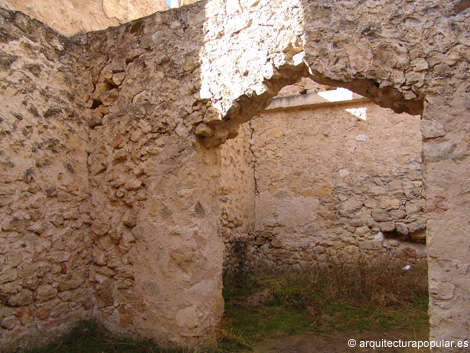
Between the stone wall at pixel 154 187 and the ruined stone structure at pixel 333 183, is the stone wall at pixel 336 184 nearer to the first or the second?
the ruined stone structure at pixel 333 183

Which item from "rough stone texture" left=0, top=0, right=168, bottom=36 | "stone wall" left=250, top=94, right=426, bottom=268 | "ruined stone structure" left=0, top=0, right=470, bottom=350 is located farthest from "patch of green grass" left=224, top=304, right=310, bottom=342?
"rough stone texture" left=0, top=0, right=168, bottom=36

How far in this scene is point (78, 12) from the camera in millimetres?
4289

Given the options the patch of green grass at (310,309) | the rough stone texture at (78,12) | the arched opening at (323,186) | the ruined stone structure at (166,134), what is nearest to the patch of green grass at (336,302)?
the patch of green grass at (310,309)

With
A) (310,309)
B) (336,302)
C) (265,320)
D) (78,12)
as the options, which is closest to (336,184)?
(336,302)

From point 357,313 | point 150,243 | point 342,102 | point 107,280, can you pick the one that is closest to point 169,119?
point 150,243

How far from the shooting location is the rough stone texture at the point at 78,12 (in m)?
3.91

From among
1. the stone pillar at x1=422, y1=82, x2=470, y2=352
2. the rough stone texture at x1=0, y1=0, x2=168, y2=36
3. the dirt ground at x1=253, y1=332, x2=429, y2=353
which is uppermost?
the rough stone texture at x1=0, y1=0, x2=168, y2=36

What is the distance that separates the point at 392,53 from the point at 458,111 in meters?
0.55

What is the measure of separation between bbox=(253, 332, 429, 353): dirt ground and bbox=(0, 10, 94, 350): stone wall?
5.70 feet

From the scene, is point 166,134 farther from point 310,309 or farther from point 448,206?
point 310,309

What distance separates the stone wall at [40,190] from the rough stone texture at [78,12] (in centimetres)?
75

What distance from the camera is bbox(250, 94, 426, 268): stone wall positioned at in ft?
16.7

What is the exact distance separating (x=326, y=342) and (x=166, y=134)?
2334mm

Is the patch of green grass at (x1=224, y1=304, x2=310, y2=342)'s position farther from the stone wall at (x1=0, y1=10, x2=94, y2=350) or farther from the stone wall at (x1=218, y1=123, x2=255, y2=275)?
the stone wall at (x1=0, y1=10, x2=94, y2=350)
